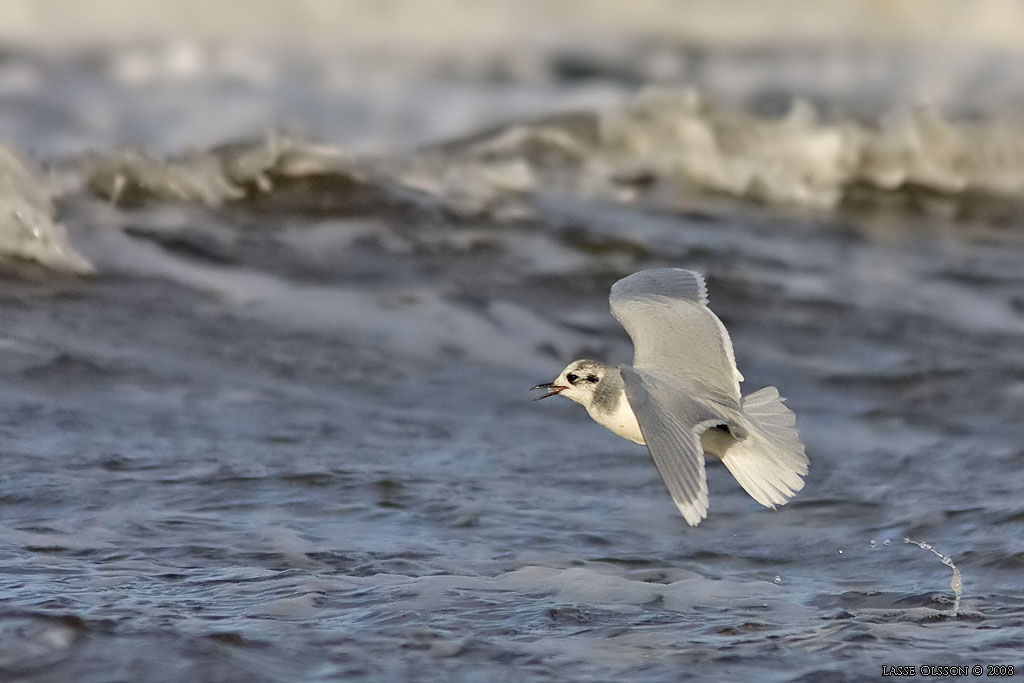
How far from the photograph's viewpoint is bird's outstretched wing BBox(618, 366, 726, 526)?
4031mm

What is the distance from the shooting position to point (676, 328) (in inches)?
206

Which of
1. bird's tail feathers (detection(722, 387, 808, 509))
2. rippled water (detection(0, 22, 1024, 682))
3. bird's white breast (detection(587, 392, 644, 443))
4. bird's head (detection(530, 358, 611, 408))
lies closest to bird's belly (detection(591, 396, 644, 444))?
bird's white breast (detection(587, 392, 644, 443))

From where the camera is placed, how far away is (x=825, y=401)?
7773 millimetres

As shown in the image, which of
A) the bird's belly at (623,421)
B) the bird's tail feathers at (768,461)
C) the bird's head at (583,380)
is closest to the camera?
the bird's tail feathers at (768,461)

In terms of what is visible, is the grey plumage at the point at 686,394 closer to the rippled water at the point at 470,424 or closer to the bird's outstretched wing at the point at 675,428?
the bird's outstretched wing at the point at 675,428

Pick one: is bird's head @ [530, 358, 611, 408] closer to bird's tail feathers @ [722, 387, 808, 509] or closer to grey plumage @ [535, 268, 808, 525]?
grey plumage @ [535, 268, 808, 525]

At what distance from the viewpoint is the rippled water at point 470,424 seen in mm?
4559

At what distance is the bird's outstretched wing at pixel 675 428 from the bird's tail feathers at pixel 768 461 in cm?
29

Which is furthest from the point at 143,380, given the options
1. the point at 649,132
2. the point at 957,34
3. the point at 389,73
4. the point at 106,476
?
the point at 957,34

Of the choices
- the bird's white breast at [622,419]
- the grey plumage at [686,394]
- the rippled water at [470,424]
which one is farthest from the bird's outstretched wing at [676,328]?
the rippled water at [470,424]

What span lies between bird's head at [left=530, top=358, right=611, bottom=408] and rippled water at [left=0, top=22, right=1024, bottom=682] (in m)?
0.58

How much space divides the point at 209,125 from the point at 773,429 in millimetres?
9764

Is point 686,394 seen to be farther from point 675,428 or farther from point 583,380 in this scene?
point 583,380

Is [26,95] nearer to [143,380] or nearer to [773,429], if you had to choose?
[143,380]
